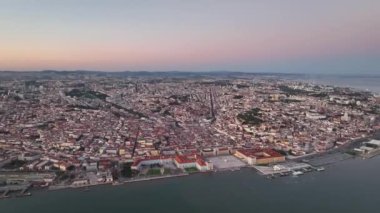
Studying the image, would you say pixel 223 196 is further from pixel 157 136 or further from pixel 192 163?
pixel 157 136

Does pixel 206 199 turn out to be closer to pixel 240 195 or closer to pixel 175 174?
pixel 240 195

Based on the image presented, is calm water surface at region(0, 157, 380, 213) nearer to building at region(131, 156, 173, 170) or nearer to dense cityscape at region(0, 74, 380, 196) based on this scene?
dense cityscape at region(0, 74, 380, 196)

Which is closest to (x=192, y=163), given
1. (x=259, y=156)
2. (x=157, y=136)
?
(x=259, y=156)

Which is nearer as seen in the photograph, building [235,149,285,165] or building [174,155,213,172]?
building [174,155,213,172]

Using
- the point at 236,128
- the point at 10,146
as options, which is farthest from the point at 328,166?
the point at 10,146

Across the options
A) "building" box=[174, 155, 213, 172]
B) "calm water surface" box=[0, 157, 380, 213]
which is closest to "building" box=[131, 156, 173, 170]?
"building" box=[174, 155, 213, 172]

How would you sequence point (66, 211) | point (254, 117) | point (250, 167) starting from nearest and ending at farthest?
point (66, 211)
point (250, 167)
point (254, 117)

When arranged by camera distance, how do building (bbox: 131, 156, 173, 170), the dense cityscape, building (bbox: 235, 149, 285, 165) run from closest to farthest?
the dense cityscape, building (bbox: 131, 156, 173, 170), building (bbox: 235, 149, 285, 165)
